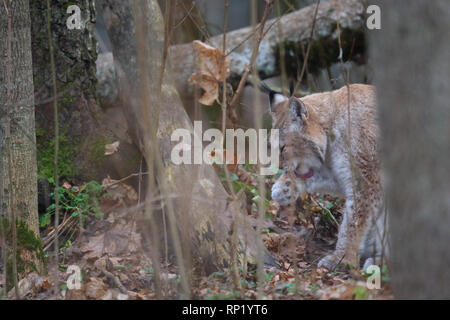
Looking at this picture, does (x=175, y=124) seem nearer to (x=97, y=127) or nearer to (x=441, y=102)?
(x=97, y=127)

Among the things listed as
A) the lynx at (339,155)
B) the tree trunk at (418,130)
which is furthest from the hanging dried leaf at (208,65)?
the tree trunk at (418,130)

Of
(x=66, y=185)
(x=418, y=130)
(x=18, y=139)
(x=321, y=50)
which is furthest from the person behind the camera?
(x=321, y=50)

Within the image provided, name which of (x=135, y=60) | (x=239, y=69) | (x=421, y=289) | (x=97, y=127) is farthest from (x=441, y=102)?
(x=239, y=69)

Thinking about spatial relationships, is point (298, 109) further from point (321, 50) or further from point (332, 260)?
point (321, 50)

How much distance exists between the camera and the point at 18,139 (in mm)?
3338

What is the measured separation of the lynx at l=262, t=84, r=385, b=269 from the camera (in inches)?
158

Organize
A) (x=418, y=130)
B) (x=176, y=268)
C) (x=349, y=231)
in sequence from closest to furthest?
(x=418, y=130), (x=176, y=268), (x=349, y=231)

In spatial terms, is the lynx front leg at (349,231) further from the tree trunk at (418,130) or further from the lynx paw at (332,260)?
the tree trunk at (418,130)

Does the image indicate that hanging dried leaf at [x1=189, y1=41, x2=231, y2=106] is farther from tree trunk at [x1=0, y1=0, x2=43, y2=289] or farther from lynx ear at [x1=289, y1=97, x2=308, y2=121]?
tree trunk at [x1=0, y1=0, x2=43, y2=289]

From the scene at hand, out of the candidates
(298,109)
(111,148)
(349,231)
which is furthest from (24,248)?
(349,231)

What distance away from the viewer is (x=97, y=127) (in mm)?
4953

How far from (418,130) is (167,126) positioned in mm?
2516

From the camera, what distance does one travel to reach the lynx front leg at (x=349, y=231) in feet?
13.0
